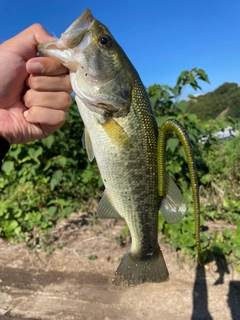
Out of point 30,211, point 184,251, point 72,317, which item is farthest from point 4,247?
point 184,251

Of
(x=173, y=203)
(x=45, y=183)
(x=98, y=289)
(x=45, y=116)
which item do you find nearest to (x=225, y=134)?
(x=45, y=183)

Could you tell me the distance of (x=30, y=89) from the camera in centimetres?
191

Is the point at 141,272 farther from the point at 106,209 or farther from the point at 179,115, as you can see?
the point at 179,115

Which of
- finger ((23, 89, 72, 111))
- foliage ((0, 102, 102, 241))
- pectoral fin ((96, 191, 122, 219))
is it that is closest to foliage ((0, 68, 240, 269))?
foliage ((0, 102, 102, 241))

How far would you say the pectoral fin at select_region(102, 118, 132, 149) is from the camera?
4.78 feet

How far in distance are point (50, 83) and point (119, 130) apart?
558 mm

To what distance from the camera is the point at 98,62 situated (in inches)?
60.6

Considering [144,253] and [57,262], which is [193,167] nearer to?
[144,253]

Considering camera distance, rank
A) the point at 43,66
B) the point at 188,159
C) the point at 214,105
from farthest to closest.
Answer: the point at 214,105
the point at 43,66
the point at 188,159

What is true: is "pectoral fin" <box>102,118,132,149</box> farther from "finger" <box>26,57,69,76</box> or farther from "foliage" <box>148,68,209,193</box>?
"foliage" <box>148,68,209,193</box>

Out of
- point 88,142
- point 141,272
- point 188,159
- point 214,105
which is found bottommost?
point 141,272

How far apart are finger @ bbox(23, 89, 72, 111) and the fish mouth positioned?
13.2 inches

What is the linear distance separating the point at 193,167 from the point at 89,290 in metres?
2.51

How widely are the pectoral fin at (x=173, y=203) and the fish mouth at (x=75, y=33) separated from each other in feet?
2.27
